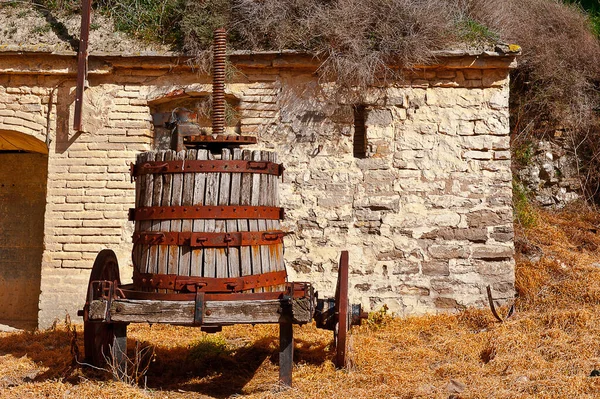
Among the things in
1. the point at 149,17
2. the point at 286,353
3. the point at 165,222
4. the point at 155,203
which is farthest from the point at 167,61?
the point at 286,353

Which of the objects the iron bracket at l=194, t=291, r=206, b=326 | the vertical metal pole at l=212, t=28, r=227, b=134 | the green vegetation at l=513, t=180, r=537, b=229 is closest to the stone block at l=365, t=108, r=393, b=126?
the green vegetation at l=513, t=180, r=537, b=229

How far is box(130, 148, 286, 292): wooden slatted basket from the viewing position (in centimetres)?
459

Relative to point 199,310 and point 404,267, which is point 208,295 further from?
point 404,267

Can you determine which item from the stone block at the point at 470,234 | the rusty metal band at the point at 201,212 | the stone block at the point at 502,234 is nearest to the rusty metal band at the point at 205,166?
the rusty metal band at the point at 201,212

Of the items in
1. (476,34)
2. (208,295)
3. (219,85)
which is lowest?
(208,295)

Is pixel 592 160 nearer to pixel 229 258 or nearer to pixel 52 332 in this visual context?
pixel 229 258

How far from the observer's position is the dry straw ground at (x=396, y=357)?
15.4 ft

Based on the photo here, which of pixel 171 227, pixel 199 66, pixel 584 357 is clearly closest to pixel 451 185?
pixel 584 357

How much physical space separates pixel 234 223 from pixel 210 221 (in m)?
0.17

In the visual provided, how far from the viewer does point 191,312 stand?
4.43m

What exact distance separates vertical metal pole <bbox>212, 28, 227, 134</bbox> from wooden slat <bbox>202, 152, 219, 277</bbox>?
1.69 feet

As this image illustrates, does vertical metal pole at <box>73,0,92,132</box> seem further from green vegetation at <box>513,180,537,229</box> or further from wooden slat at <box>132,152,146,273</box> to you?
green vegetation at <box>513,180,537,229</box>

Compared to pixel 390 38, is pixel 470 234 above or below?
below

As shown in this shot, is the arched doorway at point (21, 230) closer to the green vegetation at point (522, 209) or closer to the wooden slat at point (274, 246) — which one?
the wooden slat at point (274, 246)
